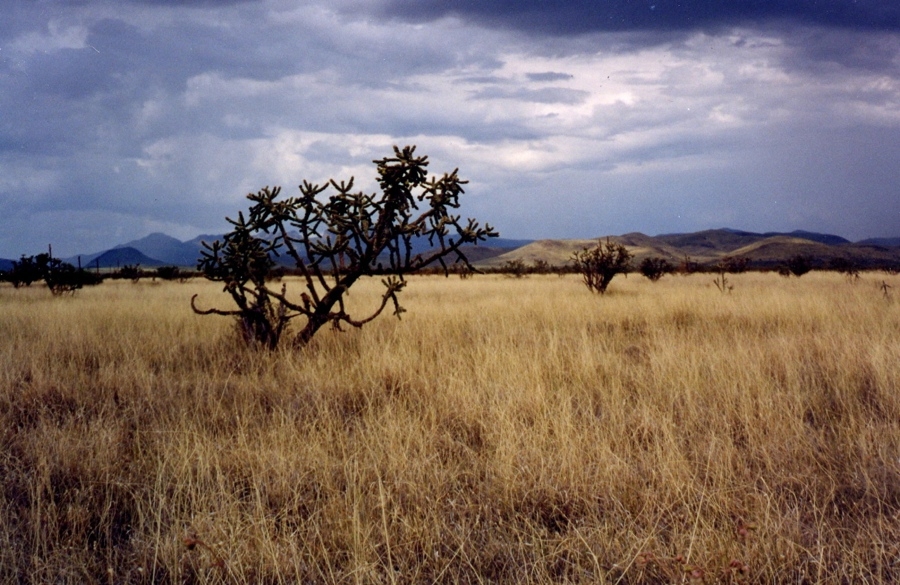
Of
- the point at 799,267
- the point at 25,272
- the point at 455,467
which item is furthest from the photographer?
the point at 799,267

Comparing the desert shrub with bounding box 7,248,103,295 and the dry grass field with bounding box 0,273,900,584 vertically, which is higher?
the desert shrub with bounding box 7,248,103,295

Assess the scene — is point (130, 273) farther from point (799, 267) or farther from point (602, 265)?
point (799, 267)

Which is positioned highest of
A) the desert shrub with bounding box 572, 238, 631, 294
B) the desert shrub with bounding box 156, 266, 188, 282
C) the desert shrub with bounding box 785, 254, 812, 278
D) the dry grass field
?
the desert shrub with bounding box 156, 266, 188, 282

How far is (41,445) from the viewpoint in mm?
3725

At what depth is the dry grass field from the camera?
96.6 inches

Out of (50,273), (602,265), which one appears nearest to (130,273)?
(50,273)

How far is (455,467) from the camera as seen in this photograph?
341 centimetres

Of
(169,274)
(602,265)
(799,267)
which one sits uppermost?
(169,274)

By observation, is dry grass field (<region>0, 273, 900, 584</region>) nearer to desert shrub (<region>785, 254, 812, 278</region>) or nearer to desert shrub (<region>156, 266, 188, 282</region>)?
desert shrub (<region>785, 254, 812, 278</region>)

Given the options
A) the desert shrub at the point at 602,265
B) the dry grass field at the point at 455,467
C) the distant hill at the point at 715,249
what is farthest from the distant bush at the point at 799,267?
the distant hill at the point at 715,249

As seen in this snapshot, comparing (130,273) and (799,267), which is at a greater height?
(130,273)

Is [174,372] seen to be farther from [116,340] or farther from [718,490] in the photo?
[718,490]

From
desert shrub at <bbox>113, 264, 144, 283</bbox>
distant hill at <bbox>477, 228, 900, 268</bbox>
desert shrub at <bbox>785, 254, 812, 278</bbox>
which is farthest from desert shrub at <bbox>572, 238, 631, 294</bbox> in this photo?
distant hill at <bbox>477, 228, 900, 268</bbox>

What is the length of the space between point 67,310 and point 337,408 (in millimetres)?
9300
